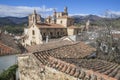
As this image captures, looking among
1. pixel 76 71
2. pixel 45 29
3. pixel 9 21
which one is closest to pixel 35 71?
pixel 76 71

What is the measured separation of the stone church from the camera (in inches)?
2025

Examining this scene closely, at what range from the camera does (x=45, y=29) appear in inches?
2061

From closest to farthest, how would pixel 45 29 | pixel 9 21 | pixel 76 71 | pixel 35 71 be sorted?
1. pixel 76 71
2. pixel 35 71
3. pixel 45 29
4. pixel 9 21

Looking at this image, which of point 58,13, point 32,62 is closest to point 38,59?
point 32,62

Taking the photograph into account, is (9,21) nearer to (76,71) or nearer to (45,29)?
(45,29)

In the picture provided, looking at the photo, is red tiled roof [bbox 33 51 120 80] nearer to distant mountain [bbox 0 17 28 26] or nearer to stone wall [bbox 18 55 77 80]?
stone wall [bbox 18 55 77 80]

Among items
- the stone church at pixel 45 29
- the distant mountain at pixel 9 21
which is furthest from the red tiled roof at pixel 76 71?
the distant mountain at pixel 9 21

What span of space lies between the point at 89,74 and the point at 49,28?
4749cm

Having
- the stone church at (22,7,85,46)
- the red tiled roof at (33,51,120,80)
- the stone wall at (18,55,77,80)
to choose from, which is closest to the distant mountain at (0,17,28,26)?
the stone church at (22,7,85,46)

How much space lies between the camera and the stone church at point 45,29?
169 feet

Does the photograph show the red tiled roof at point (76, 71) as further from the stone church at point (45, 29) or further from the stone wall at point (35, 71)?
the stone church at point (45, 29)

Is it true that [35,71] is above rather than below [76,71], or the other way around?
below

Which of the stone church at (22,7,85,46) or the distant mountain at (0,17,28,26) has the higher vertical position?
the distant mountain at (0,17,28,26)

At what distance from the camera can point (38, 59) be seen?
8875mm
